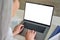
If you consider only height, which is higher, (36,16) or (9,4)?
(9,4)

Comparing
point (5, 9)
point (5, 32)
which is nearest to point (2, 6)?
point (5, 9)

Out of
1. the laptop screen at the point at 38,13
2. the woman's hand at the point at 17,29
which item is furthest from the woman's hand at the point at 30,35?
the laptop screen at the point at 38,13

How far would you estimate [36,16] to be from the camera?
1.35m

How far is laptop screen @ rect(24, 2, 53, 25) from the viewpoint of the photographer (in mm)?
1298

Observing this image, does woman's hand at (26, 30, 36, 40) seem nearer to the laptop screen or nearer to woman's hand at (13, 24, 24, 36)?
woman's hand at (13, 24, 24, 36)

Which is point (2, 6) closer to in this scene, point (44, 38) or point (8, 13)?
point (8, 13)

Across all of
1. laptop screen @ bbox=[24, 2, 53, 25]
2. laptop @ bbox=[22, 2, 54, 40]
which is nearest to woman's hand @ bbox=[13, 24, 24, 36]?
laptop @ bbox=[22, 2, 54, 40]

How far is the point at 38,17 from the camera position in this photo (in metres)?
1.34

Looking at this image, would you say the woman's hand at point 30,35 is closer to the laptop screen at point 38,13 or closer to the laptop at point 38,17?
the laptop at point 38,17

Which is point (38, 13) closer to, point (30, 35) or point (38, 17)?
point (38, 17)

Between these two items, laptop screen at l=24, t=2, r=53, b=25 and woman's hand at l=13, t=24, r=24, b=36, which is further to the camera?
laptop screen at l=24, t=2, r=53, b=25

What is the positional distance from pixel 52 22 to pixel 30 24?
0.21 metres

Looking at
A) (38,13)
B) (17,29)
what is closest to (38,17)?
(38,13)

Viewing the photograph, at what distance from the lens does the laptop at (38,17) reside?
50.4 inches
